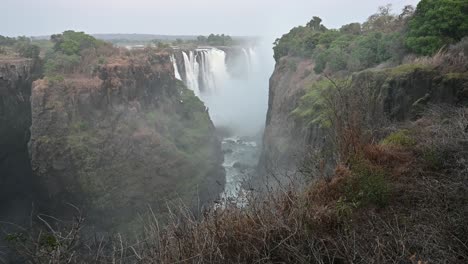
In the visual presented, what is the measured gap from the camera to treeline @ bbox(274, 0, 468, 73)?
15406 mm

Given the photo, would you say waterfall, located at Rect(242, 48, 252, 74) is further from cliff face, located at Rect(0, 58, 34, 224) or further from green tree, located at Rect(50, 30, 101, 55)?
cliff face, located at Rect(0, 58, 34, 224)

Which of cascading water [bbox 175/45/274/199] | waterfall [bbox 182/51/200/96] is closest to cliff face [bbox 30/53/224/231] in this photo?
cascading water [bbox 175/45/274/199]

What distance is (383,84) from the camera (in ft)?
42.1

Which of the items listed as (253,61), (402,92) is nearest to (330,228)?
(402,92)

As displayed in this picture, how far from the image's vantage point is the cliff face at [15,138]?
2402 centimetres

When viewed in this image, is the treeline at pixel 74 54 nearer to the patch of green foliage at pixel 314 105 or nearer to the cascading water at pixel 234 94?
the cascading water at pixel 234 94

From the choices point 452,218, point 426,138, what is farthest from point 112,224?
point 452,218

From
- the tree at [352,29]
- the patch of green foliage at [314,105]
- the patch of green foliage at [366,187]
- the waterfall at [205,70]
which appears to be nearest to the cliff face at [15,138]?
the waterfall at [205,70]

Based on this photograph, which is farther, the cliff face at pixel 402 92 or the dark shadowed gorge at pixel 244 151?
the cliff face at pixel 402 92

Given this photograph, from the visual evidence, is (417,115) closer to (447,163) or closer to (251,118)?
(447,163)

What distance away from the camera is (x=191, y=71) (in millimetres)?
42500

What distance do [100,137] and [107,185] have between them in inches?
130

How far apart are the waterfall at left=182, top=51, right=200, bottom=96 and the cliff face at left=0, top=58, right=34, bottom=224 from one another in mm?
16924

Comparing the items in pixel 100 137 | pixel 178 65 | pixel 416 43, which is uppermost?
pixel 416 43
